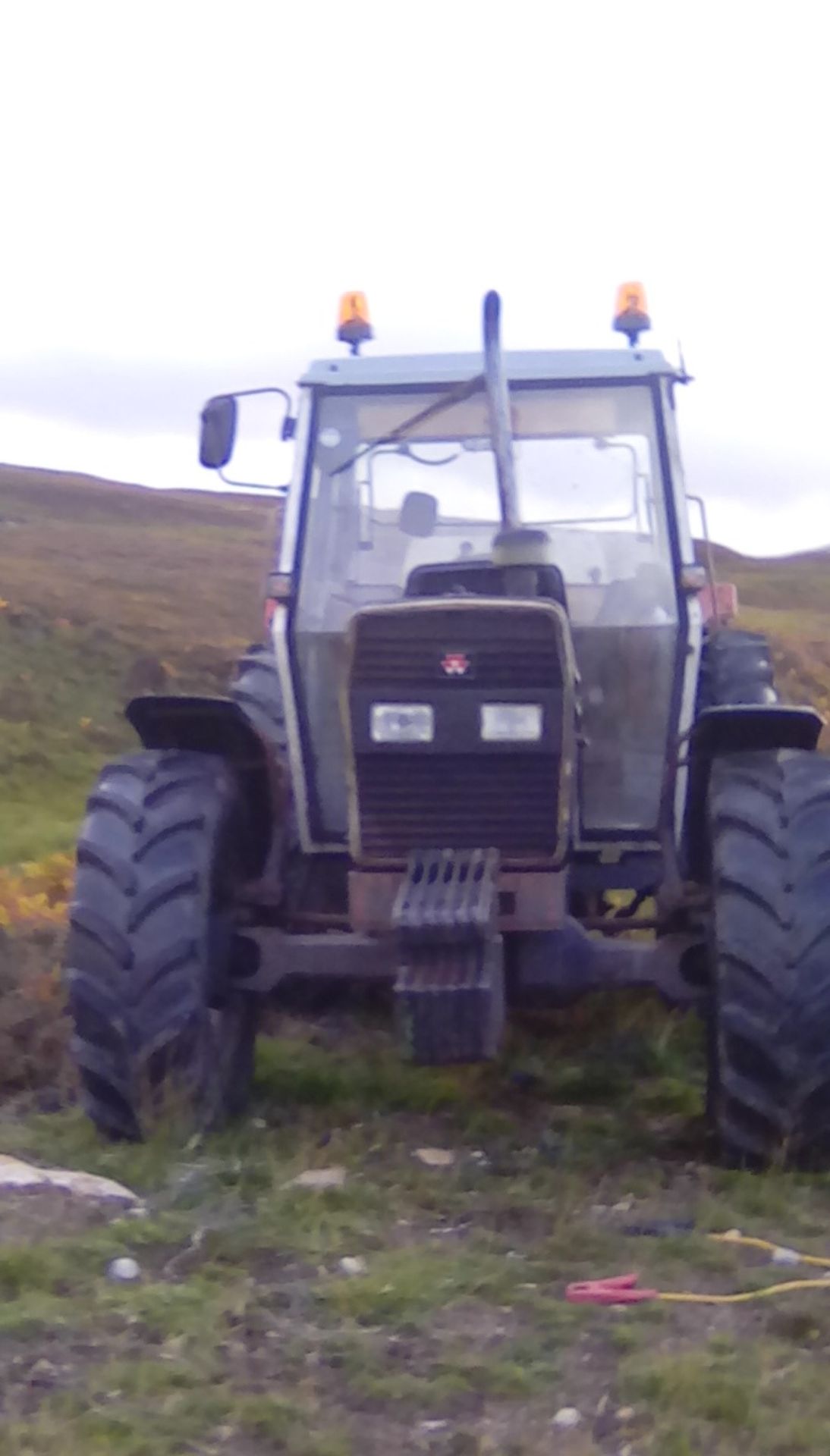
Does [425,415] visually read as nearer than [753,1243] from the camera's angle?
No

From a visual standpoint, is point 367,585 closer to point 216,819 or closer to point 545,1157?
point 216,819

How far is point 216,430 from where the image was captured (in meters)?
5.66

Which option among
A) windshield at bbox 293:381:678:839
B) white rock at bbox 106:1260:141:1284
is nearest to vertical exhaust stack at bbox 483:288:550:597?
windshield at bbox 293:381:678:839

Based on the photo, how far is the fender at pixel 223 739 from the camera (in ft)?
17.9

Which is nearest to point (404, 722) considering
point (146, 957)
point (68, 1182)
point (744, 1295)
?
point (146, 957)

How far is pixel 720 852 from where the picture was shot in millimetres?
4992

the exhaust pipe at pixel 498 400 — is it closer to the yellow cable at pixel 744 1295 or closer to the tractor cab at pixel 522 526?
the tractor cab at pixel 522 526

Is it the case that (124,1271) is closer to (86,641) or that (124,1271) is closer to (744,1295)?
(744,1295)

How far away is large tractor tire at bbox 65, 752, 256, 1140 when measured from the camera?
5.00 metres

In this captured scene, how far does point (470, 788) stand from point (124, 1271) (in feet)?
5.85

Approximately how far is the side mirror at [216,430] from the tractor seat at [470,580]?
0.75 meters

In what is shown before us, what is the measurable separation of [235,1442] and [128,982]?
194 centimetres

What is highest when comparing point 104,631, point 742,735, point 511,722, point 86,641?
point 104,631

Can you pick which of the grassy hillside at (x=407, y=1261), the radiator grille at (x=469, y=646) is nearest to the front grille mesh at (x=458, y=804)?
the radiator grille at (x=469, y=646)
